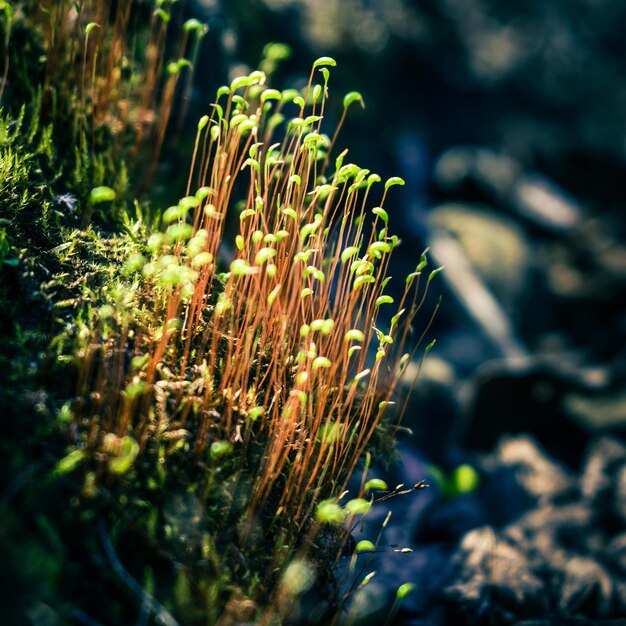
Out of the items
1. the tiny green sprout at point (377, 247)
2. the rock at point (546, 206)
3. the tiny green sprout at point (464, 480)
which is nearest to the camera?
the tiny green sprout at point (377, 247)

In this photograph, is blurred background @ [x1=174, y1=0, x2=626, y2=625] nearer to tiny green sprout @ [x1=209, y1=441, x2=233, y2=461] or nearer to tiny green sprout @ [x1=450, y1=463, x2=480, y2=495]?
tiny green sprout @ [x1=450, y1=463, x2=480, y2=495]

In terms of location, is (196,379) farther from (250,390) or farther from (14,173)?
(14,173)

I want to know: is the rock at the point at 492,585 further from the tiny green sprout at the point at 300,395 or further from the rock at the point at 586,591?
the tiny green sprout at the point at 300,395

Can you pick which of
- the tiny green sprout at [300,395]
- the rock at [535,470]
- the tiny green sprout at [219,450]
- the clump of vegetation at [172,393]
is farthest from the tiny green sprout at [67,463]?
the rock at [535,470]

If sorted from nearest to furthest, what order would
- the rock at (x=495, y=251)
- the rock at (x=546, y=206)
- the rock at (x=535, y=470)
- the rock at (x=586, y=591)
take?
the rock at (x=586, y=591) < the rock at (x=535, y=470) < the rock at (x=495, y=251) < the rock at (x=546, y=206)

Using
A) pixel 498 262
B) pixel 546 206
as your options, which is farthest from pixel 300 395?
pixel 546 206

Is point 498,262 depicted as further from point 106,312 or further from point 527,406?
point 106,312

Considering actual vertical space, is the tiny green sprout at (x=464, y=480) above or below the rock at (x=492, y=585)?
below

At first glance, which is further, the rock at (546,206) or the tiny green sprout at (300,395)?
the rock at (546,206)
